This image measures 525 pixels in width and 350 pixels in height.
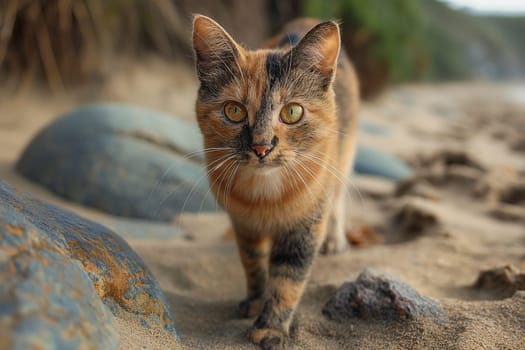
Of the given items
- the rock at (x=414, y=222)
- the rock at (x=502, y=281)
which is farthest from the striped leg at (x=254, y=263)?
the rock at (x=414, y=222)

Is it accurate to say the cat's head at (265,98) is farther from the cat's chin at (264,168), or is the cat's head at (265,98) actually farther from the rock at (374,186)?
the rock at (374,186)

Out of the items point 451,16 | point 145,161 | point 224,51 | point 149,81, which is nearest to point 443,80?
point 451,16

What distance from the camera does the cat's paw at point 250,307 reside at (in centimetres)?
228

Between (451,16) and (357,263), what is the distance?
1844 cm

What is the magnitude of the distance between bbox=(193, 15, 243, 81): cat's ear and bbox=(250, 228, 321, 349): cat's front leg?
0.79m

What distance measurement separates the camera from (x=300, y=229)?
218 centimetres

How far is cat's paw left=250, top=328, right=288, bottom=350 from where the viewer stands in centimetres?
192

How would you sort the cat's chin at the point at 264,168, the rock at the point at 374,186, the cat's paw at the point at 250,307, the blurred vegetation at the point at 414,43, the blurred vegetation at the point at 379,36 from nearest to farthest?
the cat's chin at the point at 264,168, the cat's paw at the point at 250,307, the rock at the point at 374,186, the blurred vegetation at the point at 379,36, the blurred vegetation at the point at 414,43

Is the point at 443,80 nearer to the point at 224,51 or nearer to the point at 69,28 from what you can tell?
the point at 69,28

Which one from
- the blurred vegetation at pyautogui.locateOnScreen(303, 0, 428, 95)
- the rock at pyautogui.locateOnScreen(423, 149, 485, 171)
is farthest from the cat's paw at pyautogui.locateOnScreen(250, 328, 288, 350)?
the blurred vegetation at pyautogui.locateOnScreen(303, 0, 428, 95)

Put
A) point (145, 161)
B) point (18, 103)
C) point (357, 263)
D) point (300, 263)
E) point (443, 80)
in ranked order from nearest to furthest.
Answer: point (300, 263)
point (357, 263)
point (145, 161)
point (18, 103)
point (443, 80)

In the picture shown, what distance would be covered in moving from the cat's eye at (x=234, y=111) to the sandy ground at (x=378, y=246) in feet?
2.71

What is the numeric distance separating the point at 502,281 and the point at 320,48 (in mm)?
1284

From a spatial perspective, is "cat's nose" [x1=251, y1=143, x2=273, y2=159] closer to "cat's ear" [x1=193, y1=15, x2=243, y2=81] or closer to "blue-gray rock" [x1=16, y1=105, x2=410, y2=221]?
"cat's ear" [x1=193, y1=15, x2=243, y2=81]
